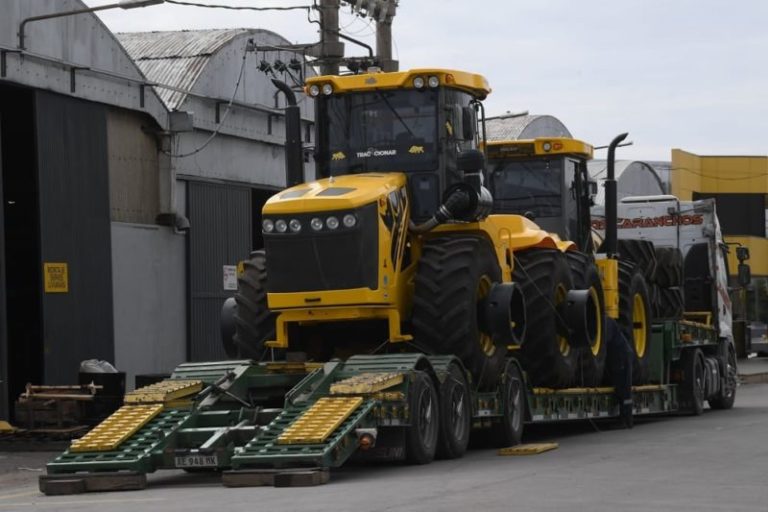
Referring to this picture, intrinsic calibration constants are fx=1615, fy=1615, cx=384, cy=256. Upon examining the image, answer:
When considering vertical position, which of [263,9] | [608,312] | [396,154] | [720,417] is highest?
[263,9]

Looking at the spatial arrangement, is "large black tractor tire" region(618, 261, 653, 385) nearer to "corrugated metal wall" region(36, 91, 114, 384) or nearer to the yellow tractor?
the yellow tractor

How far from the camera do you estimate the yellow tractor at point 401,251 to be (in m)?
17.0

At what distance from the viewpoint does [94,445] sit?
15.6 m

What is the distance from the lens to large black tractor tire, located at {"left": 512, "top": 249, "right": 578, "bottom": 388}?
19.7 meters

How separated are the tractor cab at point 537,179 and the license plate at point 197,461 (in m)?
8.78

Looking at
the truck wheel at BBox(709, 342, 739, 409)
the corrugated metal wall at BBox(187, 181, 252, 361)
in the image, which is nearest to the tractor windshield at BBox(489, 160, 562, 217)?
the truck wheel at BBox(709, 342, 739, 409)

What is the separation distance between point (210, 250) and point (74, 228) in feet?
18.1

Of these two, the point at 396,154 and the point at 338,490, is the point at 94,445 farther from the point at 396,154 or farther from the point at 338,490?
the point at 396,154

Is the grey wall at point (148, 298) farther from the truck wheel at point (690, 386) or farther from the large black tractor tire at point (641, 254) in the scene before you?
the truck wheel at point (690, 386)

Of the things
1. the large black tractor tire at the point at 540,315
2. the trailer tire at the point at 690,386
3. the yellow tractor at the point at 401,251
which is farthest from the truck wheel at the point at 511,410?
the trailer tire at the point at 690,386

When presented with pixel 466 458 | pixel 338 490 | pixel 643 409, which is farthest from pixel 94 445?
pixel 643 409

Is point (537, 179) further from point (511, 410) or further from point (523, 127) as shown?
point (523, 127)

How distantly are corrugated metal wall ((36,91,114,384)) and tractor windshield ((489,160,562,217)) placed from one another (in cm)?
730

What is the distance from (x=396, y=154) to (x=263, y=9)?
42.1 feet
